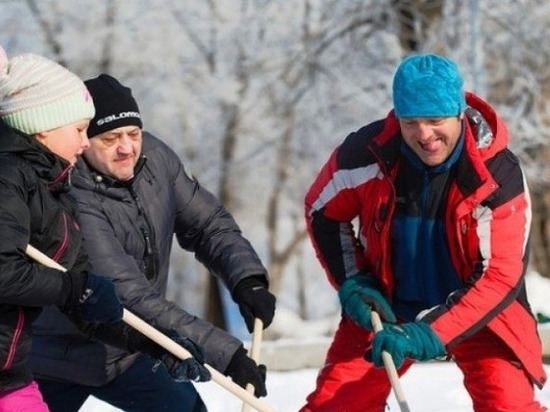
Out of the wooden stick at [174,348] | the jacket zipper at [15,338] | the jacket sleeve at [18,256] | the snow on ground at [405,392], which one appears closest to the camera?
the jacket sleeve at [18,256]

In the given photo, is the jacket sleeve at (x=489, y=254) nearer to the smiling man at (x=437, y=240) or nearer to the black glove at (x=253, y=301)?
the smiling man at (x=437, y=240)

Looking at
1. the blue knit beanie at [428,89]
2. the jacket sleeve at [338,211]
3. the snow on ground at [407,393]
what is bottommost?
the snow on ground at [407,393]

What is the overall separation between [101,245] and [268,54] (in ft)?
39.1

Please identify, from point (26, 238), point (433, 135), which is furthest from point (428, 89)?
point (26, 238)

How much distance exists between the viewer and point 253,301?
4789mm

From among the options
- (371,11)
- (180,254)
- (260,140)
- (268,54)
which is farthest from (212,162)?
(180,254)

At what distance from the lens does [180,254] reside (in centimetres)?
2314

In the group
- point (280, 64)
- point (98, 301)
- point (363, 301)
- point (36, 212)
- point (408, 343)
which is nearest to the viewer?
point (36, 212)

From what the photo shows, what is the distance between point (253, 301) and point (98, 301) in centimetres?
90

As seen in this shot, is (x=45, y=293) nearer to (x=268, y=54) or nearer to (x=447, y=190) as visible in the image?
(x=447, y=190)

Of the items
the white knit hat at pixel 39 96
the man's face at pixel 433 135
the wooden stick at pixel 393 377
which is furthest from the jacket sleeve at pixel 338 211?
the white knit hat at pixel 39 96

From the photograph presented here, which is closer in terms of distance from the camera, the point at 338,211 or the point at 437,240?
the point at 437,240

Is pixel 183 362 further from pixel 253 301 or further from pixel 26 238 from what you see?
pixel 26 238

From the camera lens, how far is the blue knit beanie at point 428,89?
433 cm
